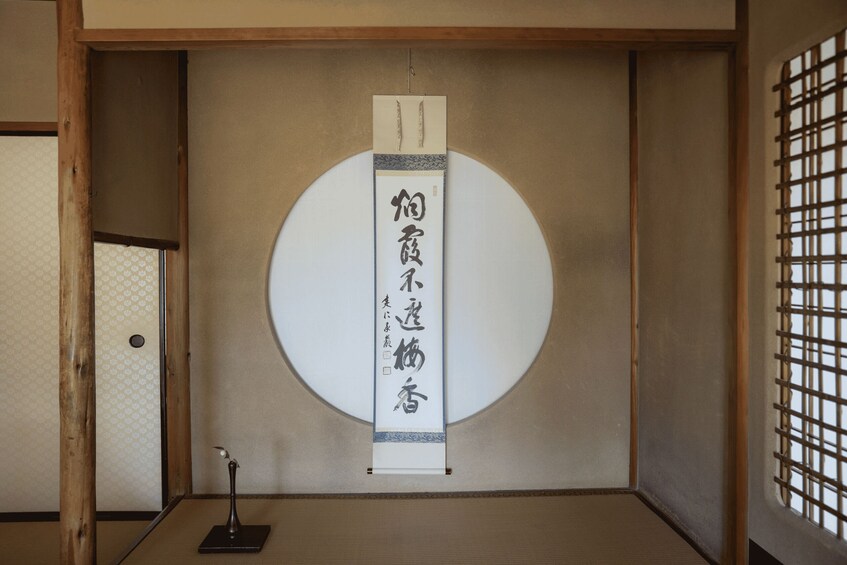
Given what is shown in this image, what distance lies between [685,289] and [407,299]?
1.27m

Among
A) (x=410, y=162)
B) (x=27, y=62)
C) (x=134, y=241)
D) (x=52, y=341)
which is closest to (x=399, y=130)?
(x=410, y=162)

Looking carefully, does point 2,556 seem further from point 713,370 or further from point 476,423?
point 713,370

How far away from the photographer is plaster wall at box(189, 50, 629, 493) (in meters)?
2.65

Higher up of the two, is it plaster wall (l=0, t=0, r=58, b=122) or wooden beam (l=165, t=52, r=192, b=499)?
plaster wall (l=0, t=0, r=58, b=122)

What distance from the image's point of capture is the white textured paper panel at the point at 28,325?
8.82 feet

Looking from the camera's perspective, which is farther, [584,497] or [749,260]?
[584,497]

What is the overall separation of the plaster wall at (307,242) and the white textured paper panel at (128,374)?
0.23m

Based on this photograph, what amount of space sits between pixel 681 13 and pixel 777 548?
76.0 inches

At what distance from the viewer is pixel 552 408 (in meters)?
2.68

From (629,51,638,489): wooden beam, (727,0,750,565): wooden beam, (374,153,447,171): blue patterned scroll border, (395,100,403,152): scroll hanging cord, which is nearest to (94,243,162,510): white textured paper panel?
(374,153,447,171): blue patterned scroll border

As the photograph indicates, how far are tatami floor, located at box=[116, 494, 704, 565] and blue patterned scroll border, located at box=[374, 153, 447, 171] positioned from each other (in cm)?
165

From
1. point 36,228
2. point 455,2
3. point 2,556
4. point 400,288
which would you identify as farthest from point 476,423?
point 36,228

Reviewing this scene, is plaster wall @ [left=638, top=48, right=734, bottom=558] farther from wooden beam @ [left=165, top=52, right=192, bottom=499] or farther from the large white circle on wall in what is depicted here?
wooden beam @ [left=165, top=52, right=192, bottom=499]

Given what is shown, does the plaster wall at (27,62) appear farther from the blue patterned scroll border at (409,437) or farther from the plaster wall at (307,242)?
the blue patterned scroll border at (409,437)
